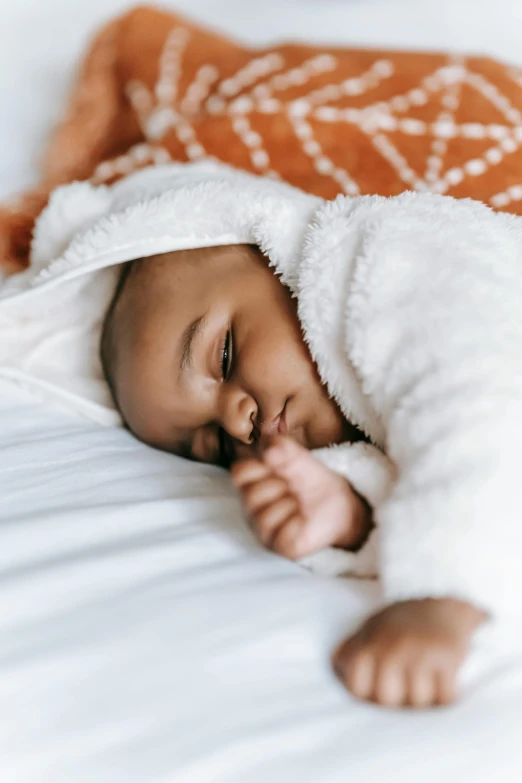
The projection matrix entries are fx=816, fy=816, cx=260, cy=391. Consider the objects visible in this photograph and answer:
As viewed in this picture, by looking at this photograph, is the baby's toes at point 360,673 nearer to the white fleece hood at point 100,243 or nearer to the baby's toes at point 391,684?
the baby's toes at point 391,684

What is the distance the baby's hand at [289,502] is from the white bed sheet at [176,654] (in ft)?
A: 0.09

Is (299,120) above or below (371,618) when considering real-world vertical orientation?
above

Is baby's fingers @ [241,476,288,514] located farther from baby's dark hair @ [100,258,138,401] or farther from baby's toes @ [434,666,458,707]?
baby's dark hair @ [100,258,138,401]

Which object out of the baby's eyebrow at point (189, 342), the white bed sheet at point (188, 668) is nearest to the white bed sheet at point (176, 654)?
the white bed sheet at point (188, 668)

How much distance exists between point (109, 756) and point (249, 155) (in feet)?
2.97

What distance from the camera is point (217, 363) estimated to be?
2.82 feet

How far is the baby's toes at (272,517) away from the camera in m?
0.66

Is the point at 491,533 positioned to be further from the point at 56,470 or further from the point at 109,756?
the point at 56,470

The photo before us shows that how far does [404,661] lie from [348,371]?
13.3 inches

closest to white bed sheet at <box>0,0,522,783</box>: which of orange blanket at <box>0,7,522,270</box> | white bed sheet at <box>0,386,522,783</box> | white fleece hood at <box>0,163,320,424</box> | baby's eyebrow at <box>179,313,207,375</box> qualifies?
white bed sheet at <box>0,386,522,783</box>

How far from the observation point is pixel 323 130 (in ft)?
3.87

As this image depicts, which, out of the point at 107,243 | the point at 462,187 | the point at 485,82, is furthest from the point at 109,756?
the point at 485,82

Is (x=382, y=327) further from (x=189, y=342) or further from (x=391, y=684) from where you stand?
(x=391, y=684)

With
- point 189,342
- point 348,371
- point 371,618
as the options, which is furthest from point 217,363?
point 371,618
